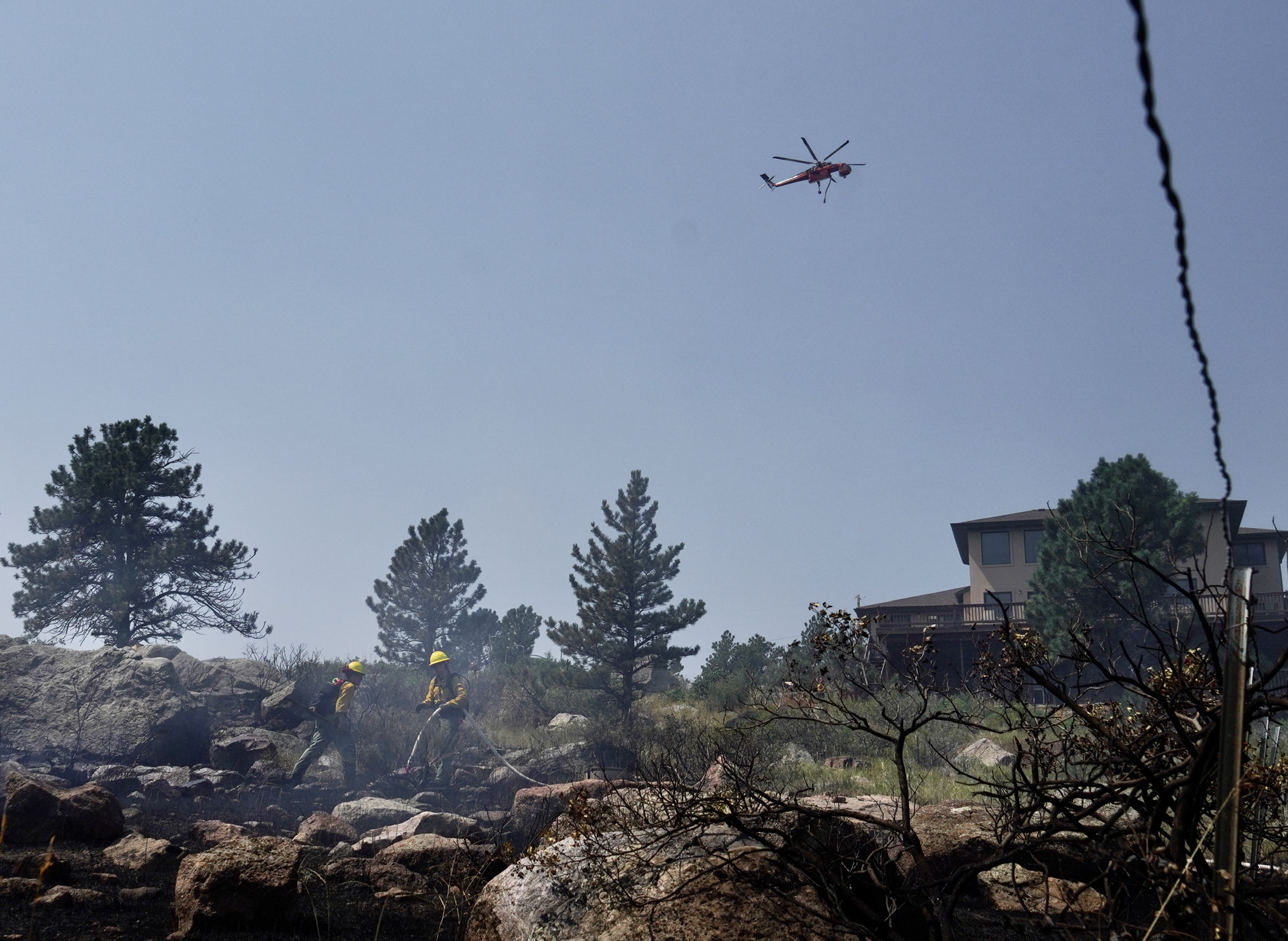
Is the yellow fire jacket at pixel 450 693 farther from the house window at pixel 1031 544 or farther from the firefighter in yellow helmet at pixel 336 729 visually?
the house window at pixel 1031 544

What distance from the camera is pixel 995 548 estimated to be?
128 ft

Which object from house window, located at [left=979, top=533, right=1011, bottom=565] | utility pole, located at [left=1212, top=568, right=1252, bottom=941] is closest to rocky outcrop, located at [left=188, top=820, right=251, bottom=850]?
utility pole, located at [left=1212, top=568, right=1252, bottom=941]

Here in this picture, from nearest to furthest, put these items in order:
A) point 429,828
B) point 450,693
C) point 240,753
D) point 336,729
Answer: point 429,828 → point 336,729 → point 240,753 → point 450,693

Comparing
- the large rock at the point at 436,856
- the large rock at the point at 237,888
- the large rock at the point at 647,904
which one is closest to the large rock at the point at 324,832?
→ the large rock at the point at 436,856

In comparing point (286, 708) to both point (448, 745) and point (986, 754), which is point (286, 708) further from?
point (986, 754)

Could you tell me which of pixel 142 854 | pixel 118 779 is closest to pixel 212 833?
pixel 142 854

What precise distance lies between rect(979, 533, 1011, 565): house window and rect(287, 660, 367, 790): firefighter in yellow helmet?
29.6 metres

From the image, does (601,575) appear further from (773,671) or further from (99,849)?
(99,849)

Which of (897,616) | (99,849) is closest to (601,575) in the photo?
(897,616)

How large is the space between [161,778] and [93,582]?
821 inches

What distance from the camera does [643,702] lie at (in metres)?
36.0

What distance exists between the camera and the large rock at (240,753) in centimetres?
1605

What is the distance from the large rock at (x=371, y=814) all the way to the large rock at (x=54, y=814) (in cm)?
353

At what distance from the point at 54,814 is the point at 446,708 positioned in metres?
8.80
